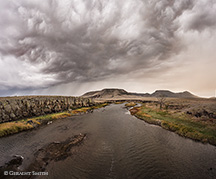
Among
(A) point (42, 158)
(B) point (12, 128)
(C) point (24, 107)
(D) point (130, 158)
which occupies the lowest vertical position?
(D) point (130, 158)

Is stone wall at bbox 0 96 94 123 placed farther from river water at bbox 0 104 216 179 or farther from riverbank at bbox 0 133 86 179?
riverbank at bbox 0 133 86 179

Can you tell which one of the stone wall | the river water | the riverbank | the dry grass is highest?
the stone wall

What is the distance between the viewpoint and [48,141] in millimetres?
20219

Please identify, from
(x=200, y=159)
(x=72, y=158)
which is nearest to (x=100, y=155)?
(x=72, y=158)

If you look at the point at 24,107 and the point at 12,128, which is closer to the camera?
the point at 12,128

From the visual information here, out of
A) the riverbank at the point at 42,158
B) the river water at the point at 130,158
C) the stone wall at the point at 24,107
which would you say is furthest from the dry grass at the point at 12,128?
the riverbank at the point at 42,158

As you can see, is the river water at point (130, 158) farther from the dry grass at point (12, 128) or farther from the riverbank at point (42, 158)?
the dry grass at point (12, 128)

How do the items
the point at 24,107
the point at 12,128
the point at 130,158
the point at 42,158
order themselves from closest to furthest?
the point at 130,158 < the point at 42,158 < the point at 12,128 < the point at 24,107

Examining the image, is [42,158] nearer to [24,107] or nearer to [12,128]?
[12,128]

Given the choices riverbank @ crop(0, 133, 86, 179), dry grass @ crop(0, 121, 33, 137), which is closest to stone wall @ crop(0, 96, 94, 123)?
dry grass @ crop(0, 121, 33, 137)

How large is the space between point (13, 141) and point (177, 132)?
39.2 metres

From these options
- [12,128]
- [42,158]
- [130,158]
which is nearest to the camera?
[130,158]

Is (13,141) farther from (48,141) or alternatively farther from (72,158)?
(72,158)

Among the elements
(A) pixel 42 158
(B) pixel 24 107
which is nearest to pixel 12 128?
(B) pixel 24 107
